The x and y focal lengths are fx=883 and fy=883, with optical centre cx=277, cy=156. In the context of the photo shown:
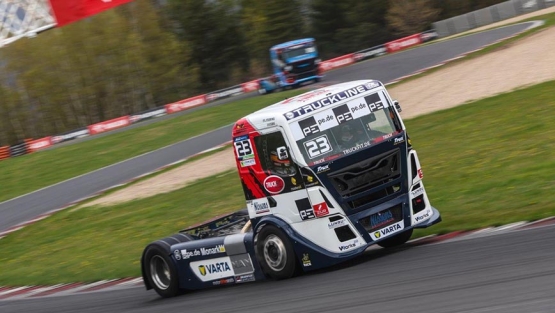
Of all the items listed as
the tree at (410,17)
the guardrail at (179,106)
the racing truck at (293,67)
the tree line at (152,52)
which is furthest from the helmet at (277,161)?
the tree line at (152,52)

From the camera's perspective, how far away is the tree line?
7056cm

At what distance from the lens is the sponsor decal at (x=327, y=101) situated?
10.3 metres

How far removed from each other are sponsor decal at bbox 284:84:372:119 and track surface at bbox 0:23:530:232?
14072mm

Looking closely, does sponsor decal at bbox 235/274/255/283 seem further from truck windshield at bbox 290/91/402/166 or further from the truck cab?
truck windshield at bbox 290/91/402/166

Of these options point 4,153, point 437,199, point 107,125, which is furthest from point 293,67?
point 437,199

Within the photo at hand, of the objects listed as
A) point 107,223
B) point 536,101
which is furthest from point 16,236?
point 536,101

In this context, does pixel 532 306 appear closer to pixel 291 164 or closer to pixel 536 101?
pixel 291 164

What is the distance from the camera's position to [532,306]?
6414mm

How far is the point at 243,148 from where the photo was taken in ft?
35.0

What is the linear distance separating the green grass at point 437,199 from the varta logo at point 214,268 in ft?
8.59

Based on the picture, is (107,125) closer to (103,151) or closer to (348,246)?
(103,151)

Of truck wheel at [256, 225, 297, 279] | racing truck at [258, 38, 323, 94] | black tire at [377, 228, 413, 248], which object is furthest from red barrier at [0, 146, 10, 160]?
truck wheel at [256, 225, 297, 279]

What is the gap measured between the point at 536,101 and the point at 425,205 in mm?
9742

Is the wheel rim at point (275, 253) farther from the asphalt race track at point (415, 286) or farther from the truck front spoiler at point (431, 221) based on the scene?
the truck front spoiler at point (431, 221)
